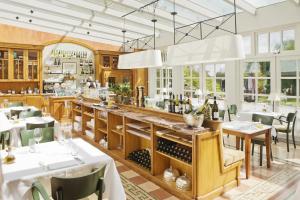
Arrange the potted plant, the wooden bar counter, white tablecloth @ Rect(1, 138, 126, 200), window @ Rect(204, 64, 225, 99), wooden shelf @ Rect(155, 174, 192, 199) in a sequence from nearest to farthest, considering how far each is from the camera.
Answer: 1. white tablecloth @ Rect(1, 138, 126, 200)
2. the wooden bar counter
3. wooden shelf @ Rect(155, 174, 192, 199)
4. the potted plant
5. window @ Rect(204, 64, 225, 99)

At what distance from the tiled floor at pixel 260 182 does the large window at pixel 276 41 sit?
9.90 feet

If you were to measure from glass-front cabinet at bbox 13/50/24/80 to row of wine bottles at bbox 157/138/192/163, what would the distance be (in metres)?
7.58

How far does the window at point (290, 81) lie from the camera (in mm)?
6406

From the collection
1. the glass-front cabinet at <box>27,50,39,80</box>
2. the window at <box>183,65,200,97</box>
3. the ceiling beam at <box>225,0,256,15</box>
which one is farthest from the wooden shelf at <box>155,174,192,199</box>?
the glass-front cabinet at <box>27,50,39,80</box>

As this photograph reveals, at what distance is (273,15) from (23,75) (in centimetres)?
860

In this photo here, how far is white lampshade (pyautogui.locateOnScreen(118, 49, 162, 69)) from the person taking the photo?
4227 mm

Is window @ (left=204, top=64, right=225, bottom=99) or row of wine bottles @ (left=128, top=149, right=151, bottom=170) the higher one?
window @ (left=204, top=64, right=225, bottom=99)

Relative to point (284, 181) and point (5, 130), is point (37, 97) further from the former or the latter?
point (284, 181)

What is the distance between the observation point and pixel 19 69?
31.0 feet

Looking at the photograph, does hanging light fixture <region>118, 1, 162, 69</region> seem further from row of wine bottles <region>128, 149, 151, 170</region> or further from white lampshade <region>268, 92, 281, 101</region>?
white lampshade <region>268, 92, 281, 101</region>

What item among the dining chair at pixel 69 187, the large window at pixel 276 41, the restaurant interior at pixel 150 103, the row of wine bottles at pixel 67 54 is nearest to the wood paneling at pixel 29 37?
the restaurant interior at pixel 150 103

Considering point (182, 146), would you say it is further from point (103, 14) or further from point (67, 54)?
point (67, 54)

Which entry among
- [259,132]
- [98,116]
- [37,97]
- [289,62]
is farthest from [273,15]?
[37,97]

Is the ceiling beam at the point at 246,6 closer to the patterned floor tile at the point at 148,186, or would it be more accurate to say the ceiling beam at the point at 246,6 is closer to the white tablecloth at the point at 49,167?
the patterned floor tile at the point at 148,186
